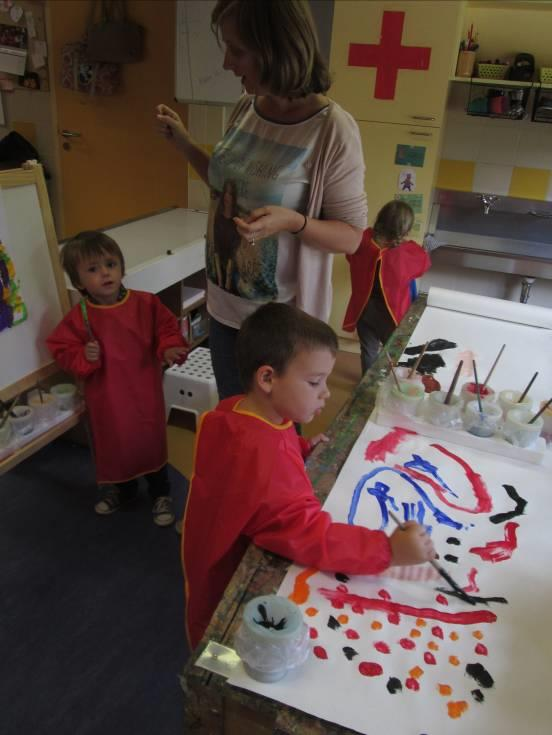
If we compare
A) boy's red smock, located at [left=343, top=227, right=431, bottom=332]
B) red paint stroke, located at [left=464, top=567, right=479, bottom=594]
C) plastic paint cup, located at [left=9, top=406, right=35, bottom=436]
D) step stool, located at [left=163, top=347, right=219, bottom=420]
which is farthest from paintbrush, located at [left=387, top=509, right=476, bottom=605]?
boy's red smock, located at [left=343, top=227, right=431, bottom=332]

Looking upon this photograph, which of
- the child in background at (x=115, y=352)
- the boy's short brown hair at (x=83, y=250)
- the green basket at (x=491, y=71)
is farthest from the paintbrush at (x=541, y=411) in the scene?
the green basket at (x=491, y=71)

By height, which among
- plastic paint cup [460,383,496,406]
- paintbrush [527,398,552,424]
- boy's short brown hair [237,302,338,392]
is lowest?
plastic paint cup [460,383,496,406]

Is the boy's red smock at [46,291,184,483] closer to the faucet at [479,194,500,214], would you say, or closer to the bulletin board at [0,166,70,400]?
the bulletin board at [0,166,70,400]

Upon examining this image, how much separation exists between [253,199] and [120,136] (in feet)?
8.67

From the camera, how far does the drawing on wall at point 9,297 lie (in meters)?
1.53

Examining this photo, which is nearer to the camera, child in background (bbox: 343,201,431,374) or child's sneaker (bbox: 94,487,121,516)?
child's sneaker (bbox: 94,487,121,516)

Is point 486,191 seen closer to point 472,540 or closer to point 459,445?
point 459,445

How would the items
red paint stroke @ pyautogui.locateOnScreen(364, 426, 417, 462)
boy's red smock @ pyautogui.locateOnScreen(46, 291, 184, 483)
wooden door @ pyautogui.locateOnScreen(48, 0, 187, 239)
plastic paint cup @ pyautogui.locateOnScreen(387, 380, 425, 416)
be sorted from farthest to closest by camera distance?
wooden door @ pyautogui.locateOnScreen(48, 0, 187, 239) → boy's red smock @ pyautogui.locateOnScreen(46, 291, 184, 483) → plastic paint cup @ pyautogui.locateOnScreen(387, 380, 425, 416) → red paint stroke @ pyautogui.locateOnScreen(364, 426, 417, 462)

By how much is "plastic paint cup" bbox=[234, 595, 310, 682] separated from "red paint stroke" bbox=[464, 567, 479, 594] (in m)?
0.26

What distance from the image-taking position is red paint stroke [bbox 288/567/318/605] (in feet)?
2.51

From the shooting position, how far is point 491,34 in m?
3.01

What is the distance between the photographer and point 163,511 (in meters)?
1.92

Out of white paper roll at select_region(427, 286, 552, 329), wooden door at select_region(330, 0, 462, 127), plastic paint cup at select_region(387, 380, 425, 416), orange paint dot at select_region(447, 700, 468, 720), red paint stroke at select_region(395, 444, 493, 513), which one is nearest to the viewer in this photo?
orange paint dot at select_region(447, 700, 468, 720)

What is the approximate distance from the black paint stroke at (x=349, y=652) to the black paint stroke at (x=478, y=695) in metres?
0.14
